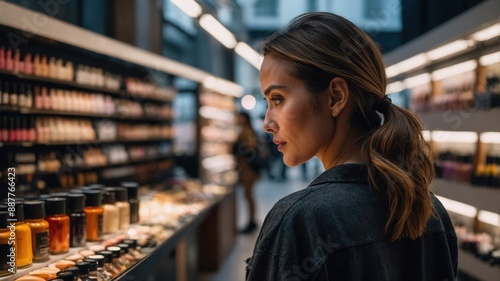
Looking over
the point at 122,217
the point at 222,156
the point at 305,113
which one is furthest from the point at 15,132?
the point at 222,156

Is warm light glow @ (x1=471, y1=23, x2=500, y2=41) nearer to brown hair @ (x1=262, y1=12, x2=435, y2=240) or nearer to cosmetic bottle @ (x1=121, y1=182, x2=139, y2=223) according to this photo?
cosmetic bottle @ (x1=121, y1=182, x2=139, y2=223)

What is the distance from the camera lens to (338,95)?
118 centimetres

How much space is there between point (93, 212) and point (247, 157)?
547 centimetres

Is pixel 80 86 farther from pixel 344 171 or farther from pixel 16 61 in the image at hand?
pixel 344 171

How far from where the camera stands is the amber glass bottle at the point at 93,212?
236cm

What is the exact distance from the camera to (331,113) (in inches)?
47.1

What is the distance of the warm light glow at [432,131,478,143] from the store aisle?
2.84 meters

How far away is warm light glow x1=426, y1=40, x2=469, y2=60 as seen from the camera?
4.82 meters

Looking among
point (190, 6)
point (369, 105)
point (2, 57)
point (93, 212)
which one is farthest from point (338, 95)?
point (2, 57)

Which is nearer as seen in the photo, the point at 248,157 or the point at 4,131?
the point at 4,131

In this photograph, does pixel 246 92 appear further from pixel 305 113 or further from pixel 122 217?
pixel 305 113

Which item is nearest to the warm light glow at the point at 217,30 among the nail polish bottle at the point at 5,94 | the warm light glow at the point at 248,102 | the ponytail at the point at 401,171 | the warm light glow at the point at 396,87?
the nail polish bottle at the point at 5,94

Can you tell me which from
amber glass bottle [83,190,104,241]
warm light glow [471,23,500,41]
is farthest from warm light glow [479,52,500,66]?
amber glass bottle [83,190,104,241]

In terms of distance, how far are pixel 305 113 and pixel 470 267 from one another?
4.28 m
